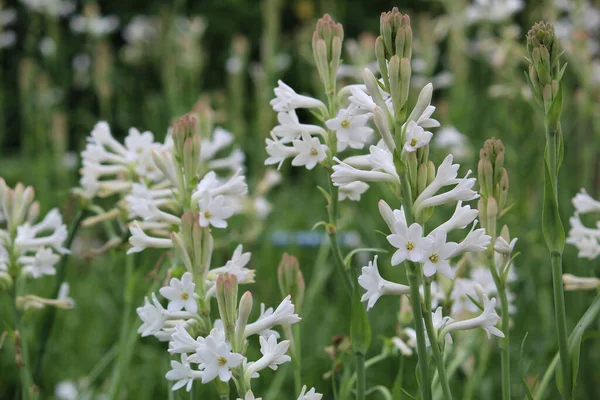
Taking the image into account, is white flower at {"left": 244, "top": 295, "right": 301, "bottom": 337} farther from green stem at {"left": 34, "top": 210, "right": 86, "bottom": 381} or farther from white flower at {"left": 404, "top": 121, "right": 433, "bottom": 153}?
green stem at {"left": 34, "top": 210, "right": 86, "bottom": 381}

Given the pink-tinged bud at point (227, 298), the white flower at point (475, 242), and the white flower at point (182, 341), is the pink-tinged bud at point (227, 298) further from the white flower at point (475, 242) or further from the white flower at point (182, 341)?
the white flower at point (475, 242)

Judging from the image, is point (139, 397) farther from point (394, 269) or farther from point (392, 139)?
point (392, 139)

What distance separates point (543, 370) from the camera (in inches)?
102

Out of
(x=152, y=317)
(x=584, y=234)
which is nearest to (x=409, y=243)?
(x=152, y=317)

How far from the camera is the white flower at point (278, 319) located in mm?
1236

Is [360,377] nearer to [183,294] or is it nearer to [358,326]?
[358,326]

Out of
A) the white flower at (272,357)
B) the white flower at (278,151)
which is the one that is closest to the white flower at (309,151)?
the white flower at (278,151)

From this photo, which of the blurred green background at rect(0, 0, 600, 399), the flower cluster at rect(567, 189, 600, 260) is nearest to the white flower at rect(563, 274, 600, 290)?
the flower cluster at rect(567, 189, 600, 260)

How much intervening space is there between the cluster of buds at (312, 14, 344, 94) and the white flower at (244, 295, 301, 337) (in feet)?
1.55

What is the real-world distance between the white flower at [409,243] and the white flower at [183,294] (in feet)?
1.18

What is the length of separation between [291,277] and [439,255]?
47 centimetres

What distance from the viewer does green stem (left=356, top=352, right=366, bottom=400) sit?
1.39 metres

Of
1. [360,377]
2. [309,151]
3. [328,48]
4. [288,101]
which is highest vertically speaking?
[328,48]

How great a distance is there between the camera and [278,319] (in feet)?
4.10
